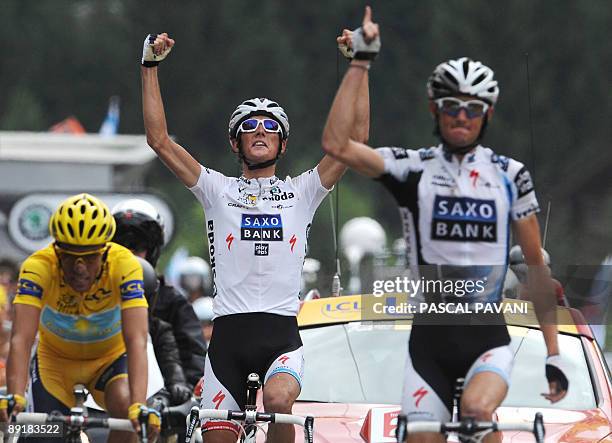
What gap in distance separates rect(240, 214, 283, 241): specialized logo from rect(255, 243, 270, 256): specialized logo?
1.2 inches

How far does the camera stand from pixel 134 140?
126ft

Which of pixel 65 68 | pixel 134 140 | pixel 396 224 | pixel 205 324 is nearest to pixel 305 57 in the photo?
pixel 65 68

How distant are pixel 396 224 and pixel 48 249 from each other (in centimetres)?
5286

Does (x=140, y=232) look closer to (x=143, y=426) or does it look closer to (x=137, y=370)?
(x=137, y=370)

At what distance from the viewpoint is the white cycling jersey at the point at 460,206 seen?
23.3 feet

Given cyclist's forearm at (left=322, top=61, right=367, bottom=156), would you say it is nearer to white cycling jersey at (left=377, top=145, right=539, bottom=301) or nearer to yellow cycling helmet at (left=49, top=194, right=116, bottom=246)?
white cycling jersey at (left=377, top=145, right=539, bottom=301)

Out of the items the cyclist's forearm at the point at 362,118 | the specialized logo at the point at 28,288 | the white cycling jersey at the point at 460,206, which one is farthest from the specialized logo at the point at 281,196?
the white cycling jersey at the point at 460,206

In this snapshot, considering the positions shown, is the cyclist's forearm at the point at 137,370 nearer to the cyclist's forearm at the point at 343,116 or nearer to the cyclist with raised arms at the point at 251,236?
the cyclist with raised arms at the point at 251,236

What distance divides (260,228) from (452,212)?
156cm

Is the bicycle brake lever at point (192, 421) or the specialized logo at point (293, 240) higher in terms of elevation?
the specialized logo at point (293, 240)

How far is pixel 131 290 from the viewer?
8.02 meters

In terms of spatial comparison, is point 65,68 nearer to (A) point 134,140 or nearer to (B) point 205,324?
(A) point 134,140

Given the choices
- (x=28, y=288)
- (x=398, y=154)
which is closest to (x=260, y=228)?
(x=28, y=288)

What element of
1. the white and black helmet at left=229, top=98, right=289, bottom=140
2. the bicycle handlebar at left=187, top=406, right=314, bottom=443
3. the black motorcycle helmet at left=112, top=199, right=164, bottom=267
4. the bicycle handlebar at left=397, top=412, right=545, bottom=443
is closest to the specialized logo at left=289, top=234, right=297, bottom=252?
the white and black helmet at left=229, top=98, right=289, bottom=140
